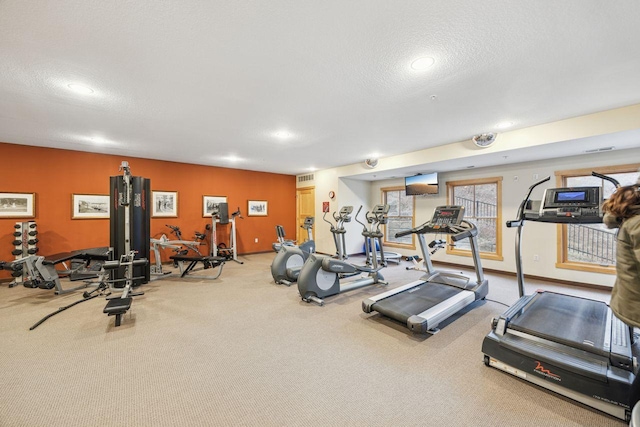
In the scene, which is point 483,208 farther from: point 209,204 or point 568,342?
point 209,204

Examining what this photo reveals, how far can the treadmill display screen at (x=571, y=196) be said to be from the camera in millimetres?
2520

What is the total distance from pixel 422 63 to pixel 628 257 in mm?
1979

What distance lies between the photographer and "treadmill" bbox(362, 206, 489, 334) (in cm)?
284

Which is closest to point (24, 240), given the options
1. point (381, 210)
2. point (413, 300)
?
point (381, 210)

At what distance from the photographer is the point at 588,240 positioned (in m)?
4.68

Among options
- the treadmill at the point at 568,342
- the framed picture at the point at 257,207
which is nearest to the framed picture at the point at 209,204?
the framed picture at the point at 257,207

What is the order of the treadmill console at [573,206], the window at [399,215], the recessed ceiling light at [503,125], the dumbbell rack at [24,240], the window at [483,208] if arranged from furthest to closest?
the window at [399,215], the window at [483,208], the dumbbell rack at [24,240], the recessed ceiling light at [503,125], the treadmill console at [573,206]

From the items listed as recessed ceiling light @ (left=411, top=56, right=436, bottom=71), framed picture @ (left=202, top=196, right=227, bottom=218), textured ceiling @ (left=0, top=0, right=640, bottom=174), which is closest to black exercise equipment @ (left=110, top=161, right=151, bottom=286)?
textured ceiling @ (left=0, top=0, right=640, bottom=174)

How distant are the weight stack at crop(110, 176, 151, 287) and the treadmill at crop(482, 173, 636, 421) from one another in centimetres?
508

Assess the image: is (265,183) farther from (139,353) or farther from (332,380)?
(332,380)

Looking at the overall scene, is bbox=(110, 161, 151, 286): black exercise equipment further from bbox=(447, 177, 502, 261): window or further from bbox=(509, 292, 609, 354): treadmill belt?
bbox=(447, 177, 502, 261): window

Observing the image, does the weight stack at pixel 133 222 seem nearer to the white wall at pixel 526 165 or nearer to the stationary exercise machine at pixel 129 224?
the stationary exercise machine at pixel 129 224

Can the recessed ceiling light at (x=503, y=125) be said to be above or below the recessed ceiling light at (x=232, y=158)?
below

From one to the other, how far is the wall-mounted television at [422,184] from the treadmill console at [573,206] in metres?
3.51
